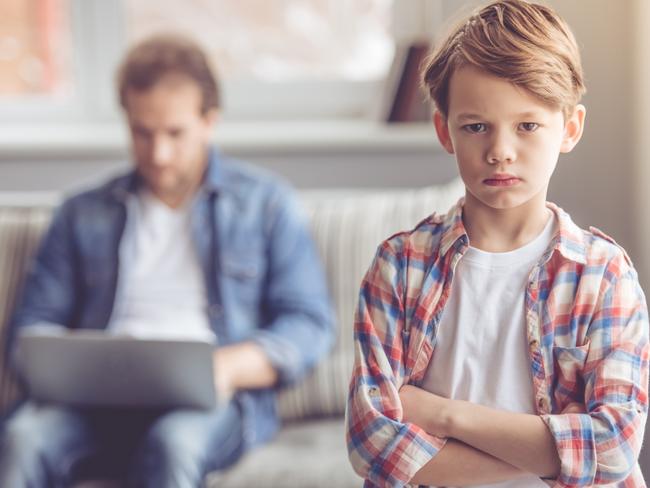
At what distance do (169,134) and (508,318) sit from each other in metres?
1.17

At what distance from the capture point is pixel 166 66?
1705mm

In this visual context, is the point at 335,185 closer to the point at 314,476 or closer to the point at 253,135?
the point at 253,135

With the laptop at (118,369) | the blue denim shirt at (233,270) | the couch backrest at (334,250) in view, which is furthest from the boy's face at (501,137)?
the blue denim shirt at (233,270)

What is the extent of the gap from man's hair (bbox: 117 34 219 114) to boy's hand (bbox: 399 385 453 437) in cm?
117

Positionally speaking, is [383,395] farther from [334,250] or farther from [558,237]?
[334,250]

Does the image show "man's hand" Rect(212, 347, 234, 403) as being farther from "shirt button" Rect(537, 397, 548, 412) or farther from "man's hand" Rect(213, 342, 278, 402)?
"shirt button" Rect(537, 397, 548, 412)

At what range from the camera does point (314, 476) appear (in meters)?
1.45

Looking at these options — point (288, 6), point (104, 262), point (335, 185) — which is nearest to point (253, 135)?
point (335, 185)

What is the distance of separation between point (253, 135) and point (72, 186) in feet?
1.52

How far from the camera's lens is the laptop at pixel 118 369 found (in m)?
1.41

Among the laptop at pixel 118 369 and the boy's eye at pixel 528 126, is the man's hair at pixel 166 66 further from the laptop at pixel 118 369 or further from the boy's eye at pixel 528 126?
the boy's eye at pixel 528 126

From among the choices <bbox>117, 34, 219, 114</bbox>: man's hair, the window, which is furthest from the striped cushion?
the window

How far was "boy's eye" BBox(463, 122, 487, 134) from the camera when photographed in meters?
0.61

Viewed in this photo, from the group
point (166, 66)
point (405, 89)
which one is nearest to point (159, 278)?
point (166, 66)
